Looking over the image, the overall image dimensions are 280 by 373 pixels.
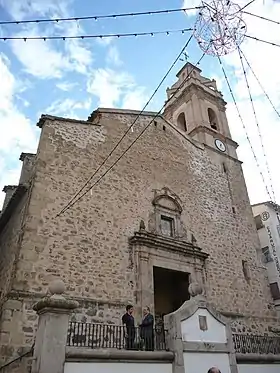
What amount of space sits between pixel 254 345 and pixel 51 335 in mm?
5962

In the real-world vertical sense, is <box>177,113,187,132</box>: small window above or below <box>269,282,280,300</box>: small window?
above

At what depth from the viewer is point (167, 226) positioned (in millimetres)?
12484

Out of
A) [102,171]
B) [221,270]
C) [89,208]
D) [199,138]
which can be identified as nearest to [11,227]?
[89,208]

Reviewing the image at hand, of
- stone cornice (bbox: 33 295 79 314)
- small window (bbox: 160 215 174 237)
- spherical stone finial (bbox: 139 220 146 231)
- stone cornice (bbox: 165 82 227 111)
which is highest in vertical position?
stone cornice (bbox: 165 82 227 111)

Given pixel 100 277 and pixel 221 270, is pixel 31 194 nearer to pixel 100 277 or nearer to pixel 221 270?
pixel 100 277

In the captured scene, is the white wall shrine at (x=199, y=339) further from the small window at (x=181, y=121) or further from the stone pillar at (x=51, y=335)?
the small window at (x=181, y=121)

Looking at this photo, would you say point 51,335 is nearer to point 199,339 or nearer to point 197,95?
point 199,339

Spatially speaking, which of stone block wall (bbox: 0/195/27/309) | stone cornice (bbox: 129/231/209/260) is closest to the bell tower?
stone cornice (bbox: 129/231/209/260)

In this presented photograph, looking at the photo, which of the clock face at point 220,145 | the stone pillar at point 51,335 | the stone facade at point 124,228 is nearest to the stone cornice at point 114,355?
the stone pillar at point 51,335

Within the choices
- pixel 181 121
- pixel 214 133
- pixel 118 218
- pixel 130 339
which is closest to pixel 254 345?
pixel 130 339

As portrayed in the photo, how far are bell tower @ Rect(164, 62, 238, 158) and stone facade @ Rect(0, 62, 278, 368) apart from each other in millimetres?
1109

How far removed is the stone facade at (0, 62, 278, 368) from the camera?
8.84 meters

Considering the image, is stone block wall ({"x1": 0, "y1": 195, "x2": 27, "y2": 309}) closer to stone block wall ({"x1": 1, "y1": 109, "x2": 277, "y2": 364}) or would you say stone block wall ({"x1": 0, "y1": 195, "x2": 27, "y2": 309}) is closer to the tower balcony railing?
stone block wall ({"x1": 1, "y1": 109, "x2": 277, "y2": 364})

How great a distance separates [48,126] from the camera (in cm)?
1124
